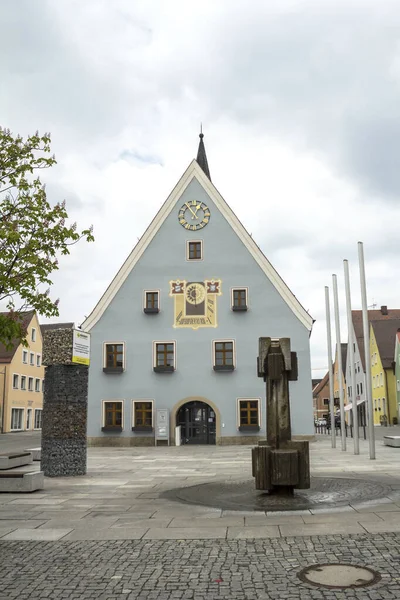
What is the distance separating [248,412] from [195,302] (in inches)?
241

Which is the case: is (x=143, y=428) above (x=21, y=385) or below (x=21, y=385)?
below

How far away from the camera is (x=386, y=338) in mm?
62594

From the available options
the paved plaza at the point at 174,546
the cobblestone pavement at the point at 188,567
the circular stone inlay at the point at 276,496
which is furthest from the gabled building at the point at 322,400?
the cobblestone pavement at the point at 188,567

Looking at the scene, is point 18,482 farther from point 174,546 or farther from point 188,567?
point 188,567

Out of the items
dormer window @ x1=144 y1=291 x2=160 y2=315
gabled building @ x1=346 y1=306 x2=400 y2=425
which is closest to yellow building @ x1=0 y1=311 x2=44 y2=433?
dormer window @ x1=144 y1=291 x2=160 y2=315

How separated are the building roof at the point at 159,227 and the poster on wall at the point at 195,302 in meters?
2.44

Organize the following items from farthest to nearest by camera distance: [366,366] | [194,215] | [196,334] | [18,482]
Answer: [194,215] < [196,334] < [366,366] < [18,482]

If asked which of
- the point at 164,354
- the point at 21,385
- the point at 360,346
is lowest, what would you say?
the point at 21,385

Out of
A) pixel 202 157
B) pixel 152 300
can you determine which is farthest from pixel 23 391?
pixel 152 300

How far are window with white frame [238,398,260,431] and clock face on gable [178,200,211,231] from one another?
9375 millimetres

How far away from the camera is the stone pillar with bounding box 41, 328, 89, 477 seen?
15883 mm

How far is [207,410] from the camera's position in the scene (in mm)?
30219

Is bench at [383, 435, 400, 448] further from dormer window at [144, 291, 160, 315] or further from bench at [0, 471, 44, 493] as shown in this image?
bench at [0, 471, 44, 493]

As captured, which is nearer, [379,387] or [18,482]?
[18,482]
